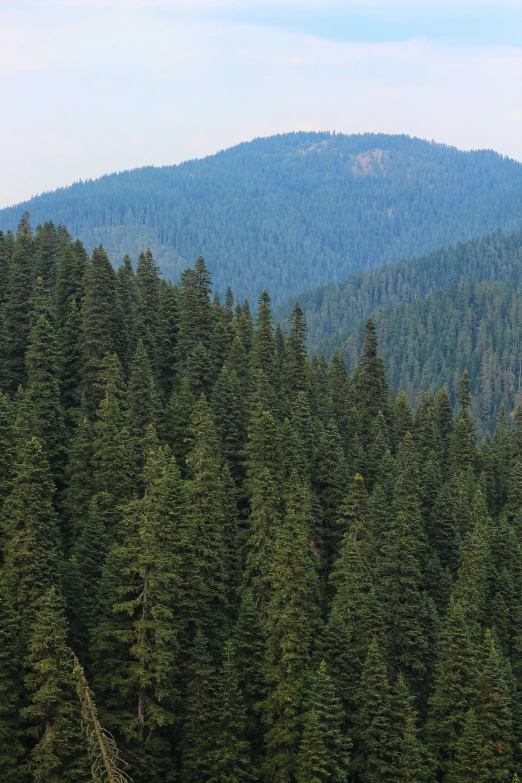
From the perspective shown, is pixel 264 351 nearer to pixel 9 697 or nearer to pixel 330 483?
pixel 330 483

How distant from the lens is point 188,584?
47.4m

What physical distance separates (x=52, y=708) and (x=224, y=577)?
57.1ft

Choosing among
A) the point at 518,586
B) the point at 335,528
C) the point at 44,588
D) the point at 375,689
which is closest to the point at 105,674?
the point at 44,588

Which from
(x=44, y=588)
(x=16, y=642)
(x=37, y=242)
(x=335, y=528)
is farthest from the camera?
(x=37, y=242)

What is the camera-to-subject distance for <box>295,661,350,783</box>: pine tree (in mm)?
40719

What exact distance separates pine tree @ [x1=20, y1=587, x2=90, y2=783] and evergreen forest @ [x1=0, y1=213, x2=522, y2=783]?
103mm

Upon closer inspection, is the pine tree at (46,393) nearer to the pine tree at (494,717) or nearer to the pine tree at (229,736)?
the pine tree at (229,736)

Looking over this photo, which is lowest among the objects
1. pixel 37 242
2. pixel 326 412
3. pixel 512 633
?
pixel 512 633

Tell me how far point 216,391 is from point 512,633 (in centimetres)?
2791

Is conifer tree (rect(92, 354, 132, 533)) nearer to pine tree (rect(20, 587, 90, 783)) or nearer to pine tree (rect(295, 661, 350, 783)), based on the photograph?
pine tree (rect(20, 587, 90, 783))

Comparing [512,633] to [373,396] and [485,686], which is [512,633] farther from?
[373,396]

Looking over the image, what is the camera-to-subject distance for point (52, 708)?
36156 mm

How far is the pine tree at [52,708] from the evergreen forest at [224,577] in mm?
103

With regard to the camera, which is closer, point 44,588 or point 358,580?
point 44,588
